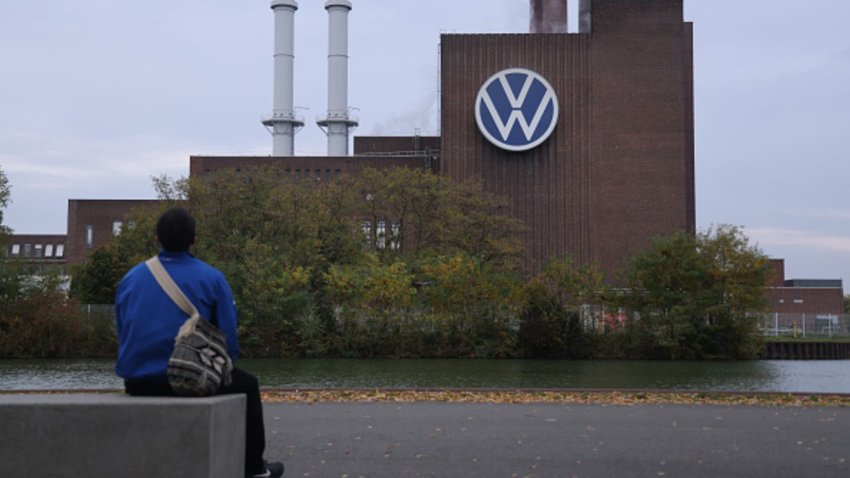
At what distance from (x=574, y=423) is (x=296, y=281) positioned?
3365 cm

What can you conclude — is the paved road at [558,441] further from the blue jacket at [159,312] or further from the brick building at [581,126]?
the brick building at [581,126]

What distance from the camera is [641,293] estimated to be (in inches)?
1751

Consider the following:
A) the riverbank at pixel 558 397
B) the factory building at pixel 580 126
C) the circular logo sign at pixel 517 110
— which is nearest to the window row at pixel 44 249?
the factory building at pixel 580 126

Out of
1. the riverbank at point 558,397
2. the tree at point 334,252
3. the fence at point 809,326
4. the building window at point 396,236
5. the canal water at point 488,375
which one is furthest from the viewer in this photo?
the fence at point 809,326

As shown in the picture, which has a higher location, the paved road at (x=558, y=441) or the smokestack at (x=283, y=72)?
the smokestack at (x=283, y=72)

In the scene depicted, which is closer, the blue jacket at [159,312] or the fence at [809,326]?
the blue jacket at [159,312]

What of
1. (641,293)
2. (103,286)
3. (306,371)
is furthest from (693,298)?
(103,286)

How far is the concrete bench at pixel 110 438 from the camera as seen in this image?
532 centimetres

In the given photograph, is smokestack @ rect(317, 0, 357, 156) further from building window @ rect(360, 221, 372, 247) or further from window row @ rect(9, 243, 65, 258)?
window row @ rect(9, 243, 65, 258)

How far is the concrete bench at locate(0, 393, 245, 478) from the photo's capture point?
532 centimetres

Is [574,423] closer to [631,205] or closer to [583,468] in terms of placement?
[583,468]

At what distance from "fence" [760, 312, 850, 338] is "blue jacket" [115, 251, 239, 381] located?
208ft

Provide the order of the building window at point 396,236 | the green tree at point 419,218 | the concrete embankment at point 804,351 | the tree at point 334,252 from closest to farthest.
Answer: the tree at point 334,252 → the concrete embankment at point 804,351 → the green tree at point 419,218 → the building window at point 396,236

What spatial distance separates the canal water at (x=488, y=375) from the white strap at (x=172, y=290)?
46.3ft
